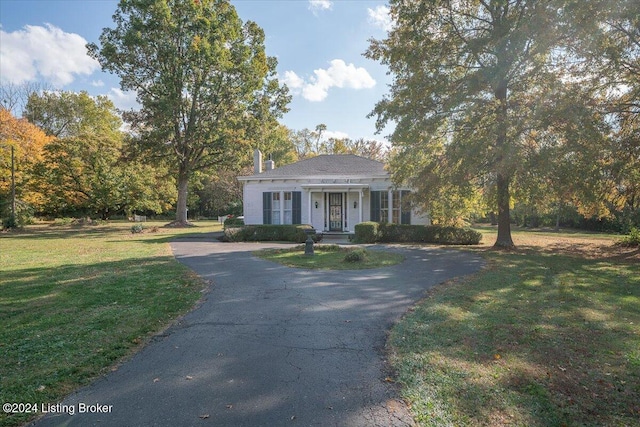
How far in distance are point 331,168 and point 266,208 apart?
4.97 metres

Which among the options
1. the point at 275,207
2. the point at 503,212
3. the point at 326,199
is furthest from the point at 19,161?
the point at 503,212

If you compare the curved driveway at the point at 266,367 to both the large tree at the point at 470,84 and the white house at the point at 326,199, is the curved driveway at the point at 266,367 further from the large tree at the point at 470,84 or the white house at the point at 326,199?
the white house at the point at 326,199

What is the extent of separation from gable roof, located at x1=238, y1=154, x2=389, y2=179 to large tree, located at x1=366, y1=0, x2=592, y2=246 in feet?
20.4

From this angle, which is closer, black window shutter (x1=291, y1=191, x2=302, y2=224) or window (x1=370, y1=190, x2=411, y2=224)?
A: window (x1=370, y1=190, x2=411, y2=224)

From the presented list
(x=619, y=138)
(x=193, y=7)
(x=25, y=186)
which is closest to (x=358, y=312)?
(x=619, y=138)

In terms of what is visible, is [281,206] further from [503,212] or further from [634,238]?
[634,238]

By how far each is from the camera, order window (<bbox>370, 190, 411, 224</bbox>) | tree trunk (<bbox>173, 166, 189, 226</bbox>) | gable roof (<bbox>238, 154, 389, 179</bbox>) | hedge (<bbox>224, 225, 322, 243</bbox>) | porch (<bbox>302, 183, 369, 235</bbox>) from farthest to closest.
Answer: tree trunk (<bbox>173, 166, 189, 226</bbox>), gable roof (<bbox>238, 154, 389, 179</bbox>), porch (<bbox>302, 183, 369, 235</bbox>), window (<bbox>370, 190, 411, 224</bbox>), hedge (<bbox>224, 225, 322, 243</bbox>)

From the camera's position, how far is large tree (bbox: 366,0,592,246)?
1176 cm

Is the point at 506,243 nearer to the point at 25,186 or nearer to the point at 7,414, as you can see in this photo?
the point at 7,414

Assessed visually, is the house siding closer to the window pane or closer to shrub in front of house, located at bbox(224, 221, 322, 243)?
the window pane

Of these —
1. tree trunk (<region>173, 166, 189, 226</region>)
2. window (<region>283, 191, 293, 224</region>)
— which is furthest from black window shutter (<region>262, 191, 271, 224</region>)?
tree trunk (<region>173, 166, 189, 226</region>)

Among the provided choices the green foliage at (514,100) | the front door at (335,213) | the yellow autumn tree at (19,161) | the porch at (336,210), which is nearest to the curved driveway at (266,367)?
the green foliage at (514,100)

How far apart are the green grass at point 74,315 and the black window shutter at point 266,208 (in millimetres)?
10352

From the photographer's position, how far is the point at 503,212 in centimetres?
1480
